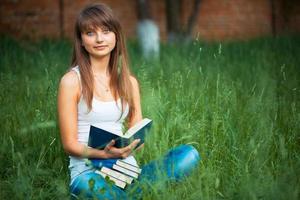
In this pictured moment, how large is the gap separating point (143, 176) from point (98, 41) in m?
0.74

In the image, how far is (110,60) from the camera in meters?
3.00

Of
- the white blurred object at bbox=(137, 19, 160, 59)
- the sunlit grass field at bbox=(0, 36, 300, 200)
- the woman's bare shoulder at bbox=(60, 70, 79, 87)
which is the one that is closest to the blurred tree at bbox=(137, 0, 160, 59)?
the white blurred object at bbox=(137, 19, 160, 59)

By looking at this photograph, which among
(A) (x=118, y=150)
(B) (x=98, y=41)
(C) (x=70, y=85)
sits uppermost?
(B) (x=98, y=41)

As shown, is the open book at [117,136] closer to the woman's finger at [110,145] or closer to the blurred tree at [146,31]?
the woman's finger at [110,145]

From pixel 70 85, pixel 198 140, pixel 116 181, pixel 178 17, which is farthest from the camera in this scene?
pixel 178 17

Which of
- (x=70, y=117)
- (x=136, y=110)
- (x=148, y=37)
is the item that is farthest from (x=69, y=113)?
(x=148, y=37)

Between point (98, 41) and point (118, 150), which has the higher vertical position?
point (98, 41)

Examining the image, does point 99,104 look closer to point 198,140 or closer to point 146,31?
point 198,140

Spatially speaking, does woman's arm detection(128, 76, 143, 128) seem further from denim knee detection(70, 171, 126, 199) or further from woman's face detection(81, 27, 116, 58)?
denim knee detection(70, 171, 126, 199)

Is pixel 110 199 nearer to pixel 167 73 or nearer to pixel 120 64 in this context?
pixel 120 64

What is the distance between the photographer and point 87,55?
9.55 feet

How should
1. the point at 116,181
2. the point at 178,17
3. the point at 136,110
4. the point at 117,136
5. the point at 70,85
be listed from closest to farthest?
the point at 117,136, the point at 116,181, the point at 70,85, the point at 136,110, the point at 178,17

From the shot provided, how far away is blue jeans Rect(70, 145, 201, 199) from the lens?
98.8 inches

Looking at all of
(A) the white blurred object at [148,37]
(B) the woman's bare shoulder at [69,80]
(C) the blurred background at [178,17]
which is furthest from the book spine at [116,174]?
(C) the blurred background at [178,17]
